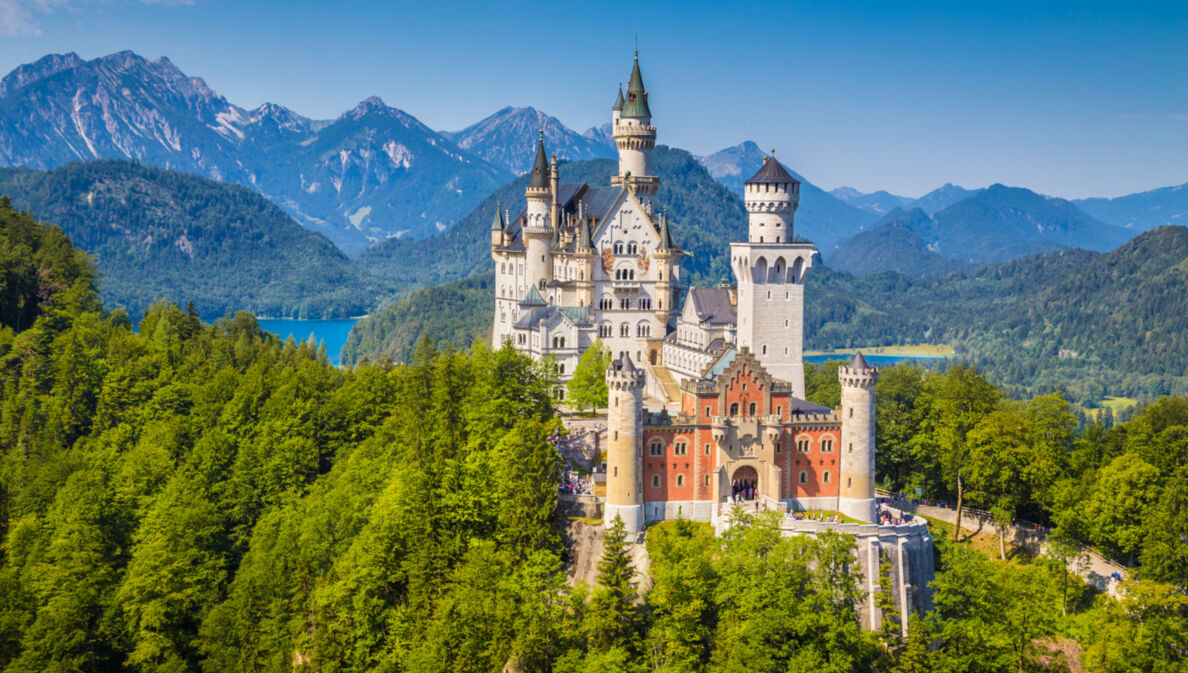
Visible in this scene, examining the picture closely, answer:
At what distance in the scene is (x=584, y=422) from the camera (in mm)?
80188

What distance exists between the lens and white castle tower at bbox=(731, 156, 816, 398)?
7744 centimetres

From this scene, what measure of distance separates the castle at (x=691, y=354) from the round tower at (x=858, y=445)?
0.09 metres

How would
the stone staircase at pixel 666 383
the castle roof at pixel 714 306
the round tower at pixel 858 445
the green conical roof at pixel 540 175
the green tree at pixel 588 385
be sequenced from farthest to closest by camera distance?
the green conical roof at pixel 540 175 < the castle roof at pixel 714 306 < the stone staircase at pixel 666 383 < the green tree at pixel 588 385 < the round tower at pixel 858 445

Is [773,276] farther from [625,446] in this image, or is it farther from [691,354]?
[625,446]

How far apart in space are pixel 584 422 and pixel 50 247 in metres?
61.5

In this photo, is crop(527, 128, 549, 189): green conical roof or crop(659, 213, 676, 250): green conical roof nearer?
crop(659, 213, 676, 250): green conical roof

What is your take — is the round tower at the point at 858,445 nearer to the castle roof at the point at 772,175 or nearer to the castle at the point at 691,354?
the castle at the point at 691,354

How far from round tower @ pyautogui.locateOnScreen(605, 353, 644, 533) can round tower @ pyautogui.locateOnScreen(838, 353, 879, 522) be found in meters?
13.0

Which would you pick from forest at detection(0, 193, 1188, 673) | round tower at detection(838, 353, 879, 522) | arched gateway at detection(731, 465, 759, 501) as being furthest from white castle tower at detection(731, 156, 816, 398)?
arched gateway at detection(731, 465, 759, 501)

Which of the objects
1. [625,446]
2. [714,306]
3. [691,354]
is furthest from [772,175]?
[625,446]

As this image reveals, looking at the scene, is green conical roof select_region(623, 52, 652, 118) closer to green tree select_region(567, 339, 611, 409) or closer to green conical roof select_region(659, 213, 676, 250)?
green conical roof select_region(659, 213, 676, 250)

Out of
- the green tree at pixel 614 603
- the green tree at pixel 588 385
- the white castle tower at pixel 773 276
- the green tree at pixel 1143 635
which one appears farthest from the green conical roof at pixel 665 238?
the green tree at pixel 1143 635

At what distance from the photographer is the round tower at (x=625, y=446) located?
63688 millimetres

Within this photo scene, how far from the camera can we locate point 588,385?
84250 mm
